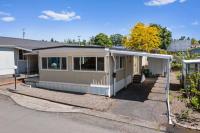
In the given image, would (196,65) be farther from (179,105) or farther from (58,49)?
(58,49)

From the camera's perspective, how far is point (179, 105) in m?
12.0

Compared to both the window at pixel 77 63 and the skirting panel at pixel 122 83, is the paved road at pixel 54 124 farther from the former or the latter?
the skirting panel at pixel 122 83

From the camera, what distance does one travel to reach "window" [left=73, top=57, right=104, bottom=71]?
1413 cm

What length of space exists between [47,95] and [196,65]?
10.6 meters

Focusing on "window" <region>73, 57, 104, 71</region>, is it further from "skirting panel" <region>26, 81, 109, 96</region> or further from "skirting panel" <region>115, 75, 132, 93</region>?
"skirting panel" <region>115, 75, 132, 93</region>

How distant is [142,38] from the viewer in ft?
135

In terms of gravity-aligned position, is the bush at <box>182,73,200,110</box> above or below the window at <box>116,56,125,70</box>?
below

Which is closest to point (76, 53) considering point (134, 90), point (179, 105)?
point (134, 90)

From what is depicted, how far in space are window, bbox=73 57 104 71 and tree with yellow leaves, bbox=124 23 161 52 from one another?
1078 inches

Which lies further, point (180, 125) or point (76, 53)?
point (76, 53)

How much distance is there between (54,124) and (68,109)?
7.77 ft

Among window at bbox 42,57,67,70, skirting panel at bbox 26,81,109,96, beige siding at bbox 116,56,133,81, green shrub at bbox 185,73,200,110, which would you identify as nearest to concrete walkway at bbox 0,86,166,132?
skirting panel at bbox 26,81,109,96

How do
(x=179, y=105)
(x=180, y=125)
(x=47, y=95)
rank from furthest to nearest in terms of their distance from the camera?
(x=47, y=95), (x=179, y=105), (x=180, y=125)

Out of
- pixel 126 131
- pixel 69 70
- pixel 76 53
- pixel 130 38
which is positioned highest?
pixel 130 38
